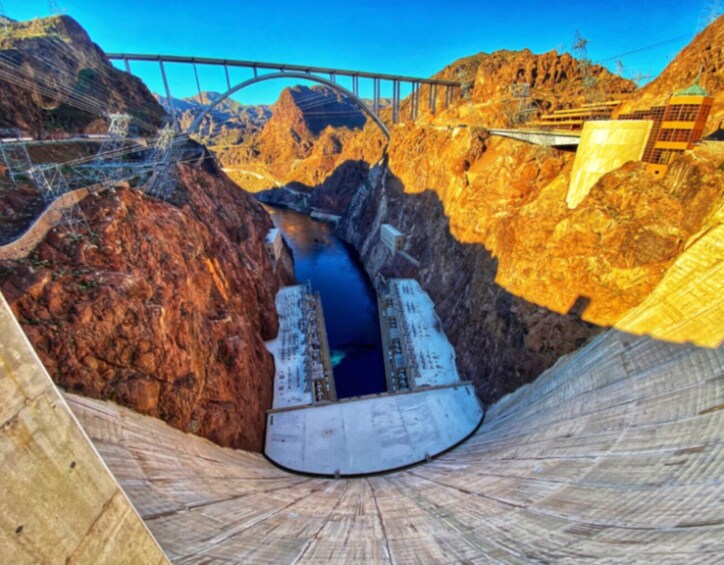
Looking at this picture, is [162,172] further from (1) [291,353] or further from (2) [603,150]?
(2) [603,150]

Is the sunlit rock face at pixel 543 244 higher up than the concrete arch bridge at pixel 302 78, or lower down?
lower down

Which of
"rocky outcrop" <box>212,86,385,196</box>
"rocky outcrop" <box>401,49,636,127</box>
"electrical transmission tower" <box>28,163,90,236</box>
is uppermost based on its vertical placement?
"rocky outcrop" <box>212,86,385,196</box>

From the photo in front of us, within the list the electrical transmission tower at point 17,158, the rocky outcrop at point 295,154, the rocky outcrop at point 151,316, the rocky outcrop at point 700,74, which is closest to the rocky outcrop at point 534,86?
the rocky outcrop at point 700,74

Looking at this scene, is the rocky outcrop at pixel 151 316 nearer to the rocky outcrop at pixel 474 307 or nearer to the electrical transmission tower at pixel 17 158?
the electrical transmission tower at pixel 17 158

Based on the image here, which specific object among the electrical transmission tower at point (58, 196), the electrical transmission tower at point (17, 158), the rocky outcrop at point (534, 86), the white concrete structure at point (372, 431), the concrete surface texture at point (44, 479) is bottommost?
the concrete surface texture at point (44, 479)

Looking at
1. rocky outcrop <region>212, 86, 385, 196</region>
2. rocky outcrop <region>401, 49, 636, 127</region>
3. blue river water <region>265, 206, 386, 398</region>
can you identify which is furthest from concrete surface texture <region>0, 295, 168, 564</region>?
rocky outcrop <region>212, 86, 385, 196</region>

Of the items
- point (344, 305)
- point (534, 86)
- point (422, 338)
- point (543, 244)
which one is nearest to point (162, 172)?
point (344, 305)

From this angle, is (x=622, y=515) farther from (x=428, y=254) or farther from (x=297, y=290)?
(x=297, y=290)

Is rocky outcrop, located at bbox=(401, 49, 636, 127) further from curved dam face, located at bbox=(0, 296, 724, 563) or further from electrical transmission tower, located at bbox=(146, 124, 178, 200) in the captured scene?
curved dam face, located at bbox=(0, 296, 724, 563)
